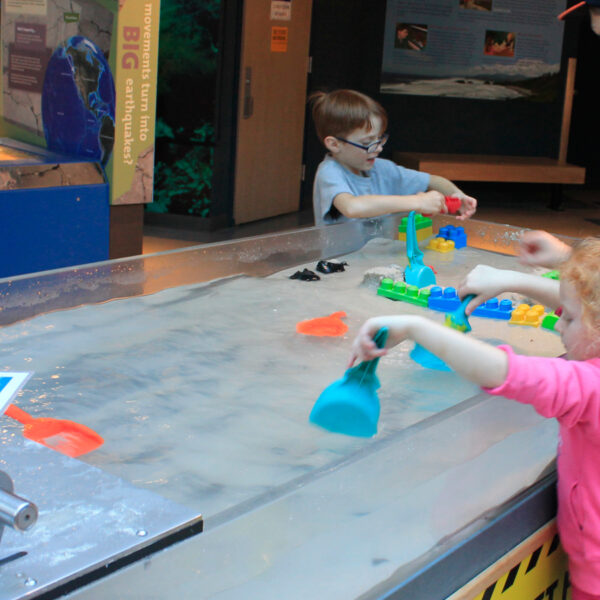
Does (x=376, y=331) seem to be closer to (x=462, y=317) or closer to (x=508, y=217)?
(x=462, y=317)

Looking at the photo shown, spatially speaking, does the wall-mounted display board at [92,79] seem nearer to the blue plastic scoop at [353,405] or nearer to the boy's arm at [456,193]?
the boy's arm at [456,193]

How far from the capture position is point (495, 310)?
2.06m

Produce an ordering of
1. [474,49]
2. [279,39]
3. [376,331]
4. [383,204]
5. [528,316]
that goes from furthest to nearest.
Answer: [474,49] → [279,39] → [383,204] → [528,316] → [376,331]

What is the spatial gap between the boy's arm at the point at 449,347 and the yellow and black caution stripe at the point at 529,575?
304 mm

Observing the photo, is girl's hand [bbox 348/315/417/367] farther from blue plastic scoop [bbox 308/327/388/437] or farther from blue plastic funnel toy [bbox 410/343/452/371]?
blue plastic funnel toy [bbox 410/343/452/371]

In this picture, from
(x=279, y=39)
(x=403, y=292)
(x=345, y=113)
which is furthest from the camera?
(x=279, y=39)

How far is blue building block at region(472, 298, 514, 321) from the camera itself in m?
2.05

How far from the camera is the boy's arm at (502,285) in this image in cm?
168

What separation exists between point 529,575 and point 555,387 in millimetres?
414

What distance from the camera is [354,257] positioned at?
2523mm

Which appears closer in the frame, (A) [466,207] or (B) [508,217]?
(A) [466,207]

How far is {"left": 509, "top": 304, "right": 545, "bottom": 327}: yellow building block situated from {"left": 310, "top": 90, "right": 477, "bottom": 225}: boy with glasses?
0.70m

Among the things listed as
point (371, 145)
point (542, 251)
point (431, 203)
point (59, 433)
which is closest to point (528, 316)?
point (542, 251)

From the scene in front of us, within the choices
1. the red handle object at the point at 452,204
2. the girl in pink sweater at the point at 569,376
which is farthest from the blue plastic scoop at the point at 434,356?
the red handle object at the point at 452,204
